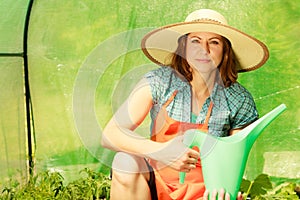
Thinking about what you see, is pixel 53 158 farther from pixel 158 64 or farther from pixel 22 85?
pixel 158 64

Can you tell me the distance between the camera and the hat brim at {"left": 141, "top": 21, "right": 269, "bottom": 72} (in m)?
2.98

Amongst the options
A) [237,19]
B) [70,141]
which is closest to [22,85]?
[70,141]

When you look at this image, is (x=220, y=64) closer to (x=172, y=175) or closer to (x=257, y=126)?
(x=257, y=126)

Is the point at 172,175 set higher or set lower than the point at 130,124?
lower

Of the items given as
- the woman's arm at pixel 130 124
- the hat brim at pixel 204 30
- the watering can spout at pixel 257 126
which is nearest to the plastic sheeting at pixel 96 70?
the hat brim at pixel 204 30

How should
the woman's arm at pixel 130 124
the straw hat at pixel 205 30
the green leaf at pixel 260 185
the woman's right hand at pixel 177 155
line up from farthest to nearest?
the green leaf at pixel 260 185
the straw hat at pixel 205 30
the woman's arm at pixel 130 124
the woman's right hand at pixel 177 155

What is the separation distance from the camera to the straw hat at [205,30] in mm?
2983

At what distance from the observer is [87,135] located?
3.39 metres

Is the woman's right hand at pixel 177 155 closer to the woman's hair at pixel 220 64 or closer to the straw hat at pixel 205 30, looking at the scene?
the woman's hair at pixel 220 64

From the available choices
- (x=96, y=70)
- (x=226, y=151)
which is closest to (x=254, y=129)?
(x=226, y=151)

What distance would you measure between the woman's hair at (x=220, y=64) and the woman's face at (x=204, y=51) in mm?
40

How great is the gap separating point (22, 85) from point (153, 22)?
82 centimetres

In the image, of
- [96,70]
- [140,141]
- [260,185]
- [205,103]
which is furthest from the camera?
[96,70]

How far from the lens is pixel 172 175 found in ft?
10.1
